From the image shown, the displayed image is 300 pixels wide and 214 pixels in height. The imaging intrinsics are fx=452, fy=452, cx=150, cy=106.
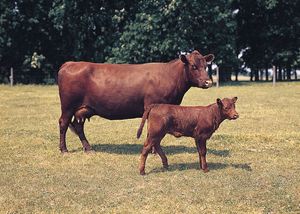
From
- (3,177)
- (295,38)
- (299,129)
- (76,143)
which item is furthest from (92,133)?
(295,38)

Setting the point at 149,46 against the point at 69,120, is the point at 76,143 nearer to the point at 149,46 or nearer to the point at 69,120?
the point at 69,120

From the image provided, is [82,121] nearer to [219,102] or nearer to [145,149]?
[145,149]

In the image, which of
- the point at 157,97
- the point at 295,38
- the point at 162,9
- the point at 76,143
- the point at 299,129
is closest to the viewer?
the point at 157,97

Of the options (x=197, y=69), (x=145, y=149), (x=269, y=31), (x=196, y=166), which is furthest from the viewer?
(x=269, y=31)

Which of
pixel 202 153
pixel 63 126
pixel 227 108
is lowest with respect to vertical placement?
pixel 202 153

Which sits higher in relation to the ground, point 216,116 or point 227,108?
point 227,108

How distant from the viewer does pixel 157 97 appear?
35.0 feet

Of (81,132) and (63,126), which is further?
(81,132)

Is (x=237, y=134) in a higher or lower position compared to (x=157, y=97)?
lower

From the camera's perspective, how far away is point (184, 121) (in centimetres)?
901

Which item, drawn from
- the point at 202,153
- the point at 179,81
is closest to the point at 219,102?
the point at 202,153

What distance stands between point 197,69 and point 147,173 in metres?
2.78

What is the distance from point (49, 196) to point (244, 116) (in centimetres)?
1211

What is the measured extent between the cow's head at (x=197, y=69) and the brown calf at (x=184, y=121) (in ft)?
3.64
